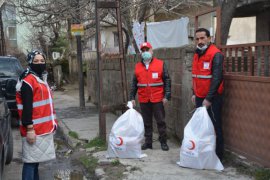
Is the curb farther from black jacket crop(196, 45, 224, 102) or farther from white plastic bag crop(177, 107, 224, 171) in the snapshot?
black jacket crop(196, 45, 224, 102)

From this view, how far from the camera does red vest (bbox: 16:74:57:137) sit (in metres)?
4.39

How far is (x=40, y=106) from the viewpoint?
4426 millimetres

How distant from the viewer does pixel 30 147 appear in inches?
175

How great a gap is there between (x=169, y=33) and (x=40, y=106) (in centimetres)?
613

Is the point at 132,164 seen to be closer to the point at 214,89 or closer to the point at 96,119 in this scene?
the point at 214,89

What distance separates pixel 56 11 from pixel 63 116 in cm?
328

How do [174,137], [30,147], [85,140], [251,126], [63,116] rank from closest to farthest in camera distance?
Answer: [30,147]
[251,126]
[174,137]
[85,140]
[63,116]

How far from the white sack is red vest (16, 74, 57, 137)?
511 centimetres

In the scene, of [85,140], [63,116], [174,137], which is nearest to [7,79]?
[63,116]

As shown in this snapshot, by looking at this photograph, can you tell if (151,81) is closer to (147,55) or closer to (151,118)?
(147,55)

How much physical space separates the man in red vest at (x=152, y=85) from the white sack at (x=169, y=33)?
3.05 metres

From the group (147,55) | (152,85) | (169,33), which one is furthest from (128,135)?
(169,33)

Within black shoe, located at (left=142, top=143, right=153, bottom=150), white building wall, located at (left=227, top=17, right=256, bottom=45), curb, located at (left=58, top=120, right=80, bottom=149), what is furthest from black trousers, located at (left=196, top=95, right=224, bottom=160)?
white building wall, located at (left=227, top=17, right=256, bottom=45)

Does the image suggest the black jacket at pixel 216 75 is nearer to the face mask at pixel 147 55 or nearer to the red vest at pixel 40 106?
the face mask at pixel 147 55
